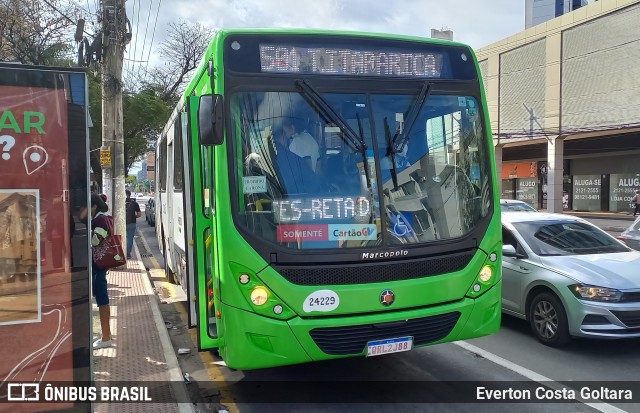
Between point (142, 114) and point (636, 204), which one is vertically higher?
point (142, 114)

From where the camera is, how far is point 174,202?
7672 mm

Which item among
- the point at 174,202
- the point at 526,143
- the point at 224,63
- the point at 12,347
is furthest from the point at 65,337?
the point at 526,143

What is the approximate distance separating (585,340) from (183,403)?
4925 mm

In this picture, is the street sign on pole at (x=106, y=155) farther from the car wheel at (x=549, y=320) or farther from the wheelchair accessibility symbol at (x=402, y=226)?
the car wheel at (x=549, y=320)

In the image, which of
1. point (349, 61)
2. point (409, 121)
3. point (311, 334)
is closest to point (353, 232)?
point (311, 334)

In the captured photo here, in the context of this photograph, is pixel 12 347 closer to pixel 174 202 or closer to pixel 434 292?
pixel 434 292

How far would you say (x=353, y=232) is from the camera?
428cm

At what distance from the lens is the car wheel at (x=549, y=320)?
6.09m

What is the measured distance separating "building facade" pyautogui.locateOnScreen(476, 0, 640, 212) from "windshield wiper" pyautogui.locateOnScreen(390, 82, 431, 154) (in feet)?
87.6

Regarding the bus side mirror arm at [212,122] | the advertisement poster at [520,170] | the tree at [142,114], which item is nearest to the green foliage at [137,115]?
the tree at [142,114]

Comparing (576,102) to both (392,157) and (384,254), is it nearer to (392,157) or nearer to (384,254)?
(392,157)

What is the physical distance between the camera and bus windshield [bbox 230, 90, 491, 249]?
13.8 feet

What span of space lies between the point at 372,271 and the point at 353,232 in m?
0.35

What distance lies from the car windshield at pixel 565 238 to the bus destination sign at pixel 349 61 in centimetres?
324
